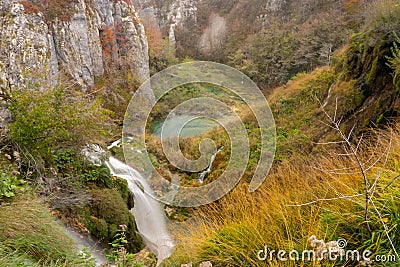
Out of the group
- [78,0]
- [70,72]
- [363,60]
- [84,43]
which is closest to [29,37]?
[70,72]

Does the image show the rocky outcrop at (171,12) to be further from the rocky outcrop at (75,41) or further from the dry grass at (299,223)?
the dry grass at (299,223)

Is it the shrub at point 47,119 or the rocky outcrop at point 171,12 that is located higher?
the rocky outcrop at point 171,12

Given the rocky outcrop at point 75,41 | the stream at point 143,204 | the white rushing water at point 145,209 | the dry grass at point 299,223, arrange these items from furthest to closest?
the rocky outcrop at point 75,41, the white rushing water at point 145,209, the stream at point 143,204, the dry grass at point 299,223

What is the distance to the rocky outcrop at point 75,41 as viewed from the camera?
13477mm

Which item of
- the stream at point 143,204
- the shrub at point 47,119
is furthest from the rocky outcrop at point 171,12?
the shrub at point 47,119

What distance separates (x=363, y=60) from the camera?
26.6 ft

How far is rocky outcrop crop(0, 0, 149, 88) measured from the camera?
1348 centimetres

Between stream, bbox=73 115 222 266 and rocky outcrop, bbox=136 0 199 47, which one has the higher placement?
rocky outcrop, bbox=136 0 199 47

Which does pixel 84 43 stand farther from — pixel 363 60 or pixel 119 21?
pixel 363 60

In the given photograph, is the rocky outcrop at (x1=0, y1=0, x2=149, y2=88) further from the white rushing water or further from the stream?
the white rushing water

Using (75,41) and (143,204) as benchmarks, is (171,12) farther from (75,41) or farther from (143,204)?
(143,204)

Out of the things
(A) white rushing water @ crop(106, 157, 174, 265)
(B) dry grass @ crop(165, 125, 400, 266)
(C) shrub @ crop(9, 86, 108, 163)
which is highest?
(C) shrub @ crop(9, 86, 108, 163)

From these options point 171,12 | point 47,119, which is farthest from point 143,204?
point 171,12

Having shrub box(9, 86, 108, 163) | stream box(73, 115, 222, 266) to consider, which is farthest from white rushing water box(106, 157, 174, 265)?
shrub box(9, 86, 108, 163)
